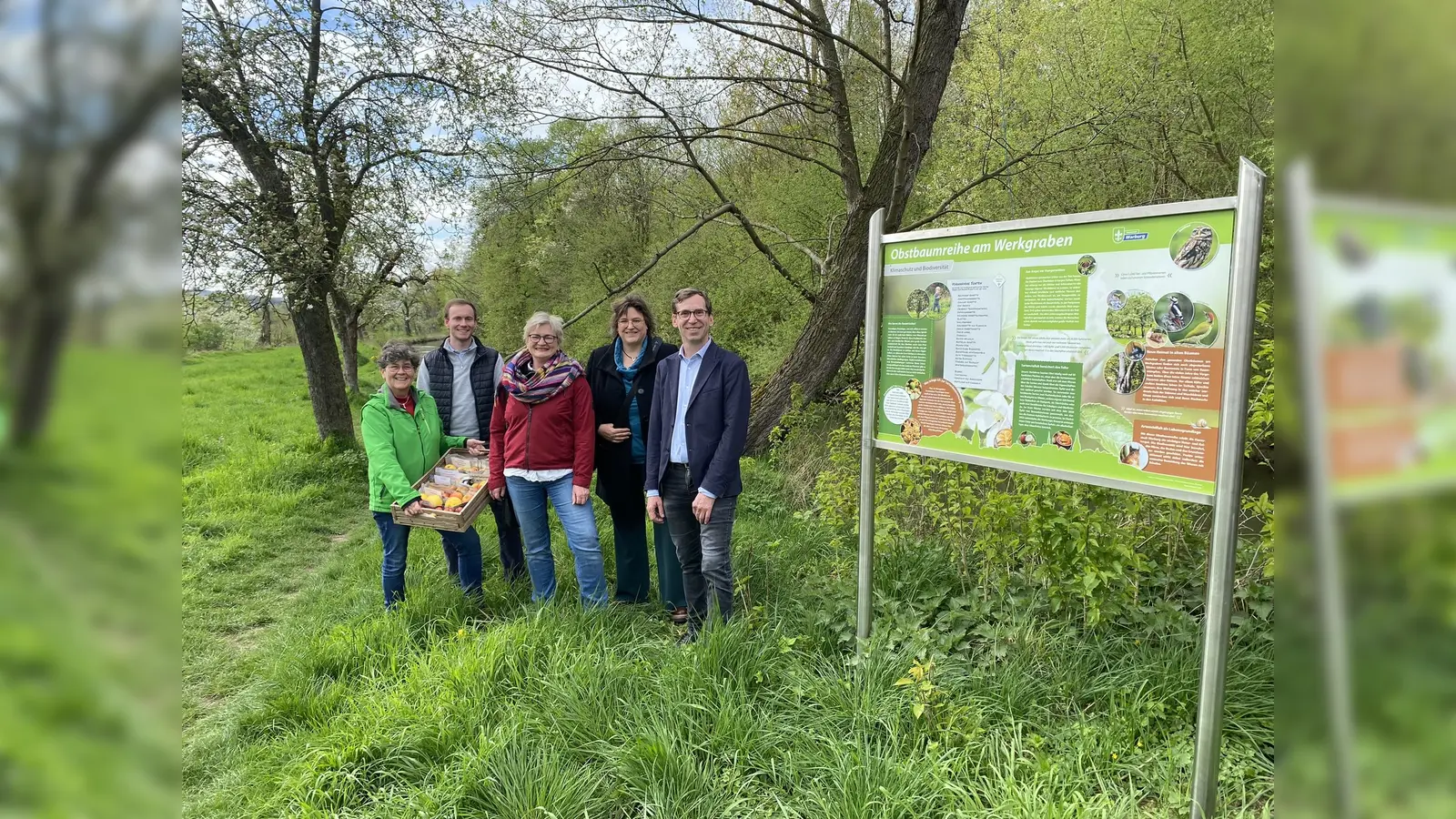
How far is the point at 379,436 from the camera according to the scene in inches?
153

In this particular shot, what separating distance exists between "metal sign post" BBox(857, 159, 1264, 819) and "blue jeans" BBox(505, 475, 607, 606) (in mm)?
1542

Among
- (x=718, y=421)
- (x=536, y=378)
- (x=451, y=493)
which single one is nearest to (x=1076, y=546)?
(x=718, y=421)

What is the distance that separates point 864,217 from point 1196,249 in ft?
14.2

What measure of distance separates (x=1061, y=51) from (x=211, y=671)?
9.33m

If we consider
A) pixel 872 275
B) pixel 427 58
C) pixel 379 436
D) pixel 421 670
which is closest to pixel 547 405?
pixel 379 436

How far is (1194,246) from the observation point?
86.7 inches

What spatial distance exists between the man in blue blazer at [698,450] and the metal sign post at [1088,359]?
69 centimetres
